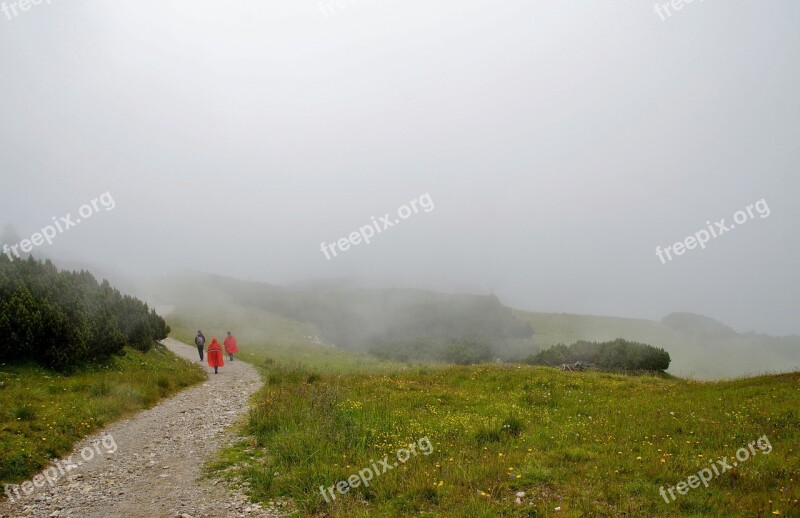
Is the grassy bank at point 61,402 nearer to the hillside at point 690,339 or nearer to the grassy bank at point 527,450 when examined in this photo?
the grassy bank at point 527,450

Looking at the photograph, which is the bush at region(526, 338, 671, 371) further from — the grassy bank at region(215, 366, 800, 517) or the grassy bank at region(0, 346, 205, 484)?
the grassy bank at region(0, 346, 205, 484)

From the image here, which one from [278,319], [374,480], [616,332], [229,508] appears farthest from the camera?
[616,332]

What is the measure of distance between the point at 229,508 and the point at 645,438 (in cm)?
979

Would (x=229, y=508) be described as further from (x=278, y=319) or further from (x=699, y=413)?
(x=278, y=319)

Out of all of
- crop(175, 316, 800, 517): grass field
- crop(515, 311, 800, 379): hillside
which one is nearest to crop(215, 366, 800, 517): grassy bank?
crop(175, 316, 800, 517): grass field

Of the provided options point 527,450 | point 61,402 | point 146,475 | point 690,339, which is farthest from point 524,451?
point 690,339

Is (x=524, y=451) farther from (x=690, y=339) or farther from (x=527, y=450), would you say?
(x=690, y=339)

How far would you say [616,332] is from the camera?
80.0 metres

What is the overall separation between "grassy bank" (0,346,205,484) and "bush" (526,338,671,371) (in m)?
30.0

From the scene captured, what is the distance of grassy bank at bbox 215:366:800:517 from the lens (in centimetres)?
726

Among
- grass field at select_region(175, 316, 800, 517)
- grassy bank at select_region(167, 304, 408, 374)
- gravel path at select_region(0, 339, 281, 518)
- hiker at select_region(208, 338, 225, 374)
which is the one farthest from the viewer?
grassy bank at select_region(167, 304, 408, 374)

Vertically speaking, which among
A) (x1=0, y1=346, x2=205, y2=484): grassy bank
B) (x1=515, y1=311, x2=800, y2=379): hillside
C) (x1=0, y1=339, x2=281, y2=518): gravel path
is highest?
(x1=0, y1=346, x2=205, y2=484): grassy bank

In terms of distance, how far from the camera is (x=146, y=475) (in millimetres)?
9391

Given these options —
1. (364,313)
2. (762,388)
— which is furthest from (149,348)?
(364,313)
